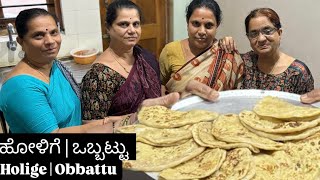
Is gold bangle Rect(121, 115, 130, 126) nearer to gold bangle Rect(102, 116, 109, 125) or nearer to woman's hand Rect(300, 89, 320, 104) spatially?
gold bangle Rect(102, 116, 109, 125)

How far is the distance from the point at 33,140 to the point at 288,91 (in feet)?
4.77

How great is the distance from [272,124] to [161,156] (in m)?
0.55

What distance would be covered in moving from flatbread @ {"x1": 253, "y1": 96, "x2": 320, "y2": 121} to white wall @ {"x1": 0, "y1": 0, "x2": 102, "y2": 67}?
94.0 inches

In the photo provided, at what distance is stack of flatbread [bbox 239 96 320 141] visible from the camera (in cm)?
152

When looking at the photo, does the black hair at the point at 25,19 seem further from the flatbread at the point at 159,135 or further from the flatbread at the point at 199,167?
the flatbread at the point at 199,167

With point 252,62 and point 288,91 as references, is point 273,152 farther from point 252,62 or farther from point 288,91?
point 252,62

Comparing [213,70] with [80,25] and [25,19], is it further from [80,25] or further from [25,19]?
[80,25]

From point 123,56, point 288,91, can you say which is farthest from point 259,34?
point 123,56

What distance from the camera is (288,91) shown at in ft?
6.77

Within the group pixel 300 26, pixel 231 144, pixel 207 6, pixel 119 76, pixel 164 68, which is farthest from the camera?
pixel 300 26

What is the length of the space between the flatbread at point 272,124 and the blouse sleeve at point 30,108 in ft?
3.04

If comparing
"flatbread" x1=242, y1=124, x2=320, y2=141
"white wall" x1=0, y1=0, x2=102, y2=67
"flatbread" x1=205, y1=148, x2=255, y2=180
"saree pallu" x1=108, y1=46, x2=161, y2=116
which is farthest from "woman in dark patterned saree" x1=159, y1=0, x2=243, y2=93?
"white wall" x1=0, y1=0, x2=102, y2=67

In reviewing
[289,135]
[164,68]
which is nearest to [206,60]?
[164,68]

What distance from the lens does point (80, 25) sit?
3650 mm
